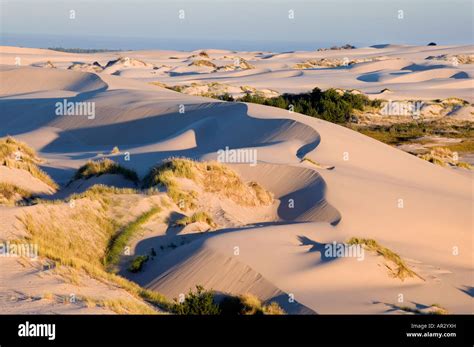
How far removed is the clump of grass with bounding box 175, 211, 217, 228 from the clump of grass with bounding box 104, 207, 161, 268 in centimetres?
44

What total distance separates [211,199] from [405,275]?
4.12 metres

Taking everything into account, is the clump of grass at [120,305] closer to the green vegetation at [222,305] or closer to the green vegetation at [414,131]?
the green vegetation at [222,305]

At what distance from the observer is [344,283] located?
9961 mm

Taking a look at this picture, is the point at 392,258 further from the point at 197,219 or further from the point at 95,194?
the point at 95,194

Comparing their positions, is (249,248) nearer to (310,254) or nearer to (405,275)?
(310,254)

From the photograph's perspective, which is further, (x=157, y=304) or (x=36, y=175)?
(x=36, y=175)

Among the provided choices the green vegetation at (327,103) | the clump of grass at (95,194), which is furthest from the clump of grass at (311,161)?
the green vegetation at (327,103)

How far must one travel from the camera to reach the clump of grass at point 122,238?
1049 cm
